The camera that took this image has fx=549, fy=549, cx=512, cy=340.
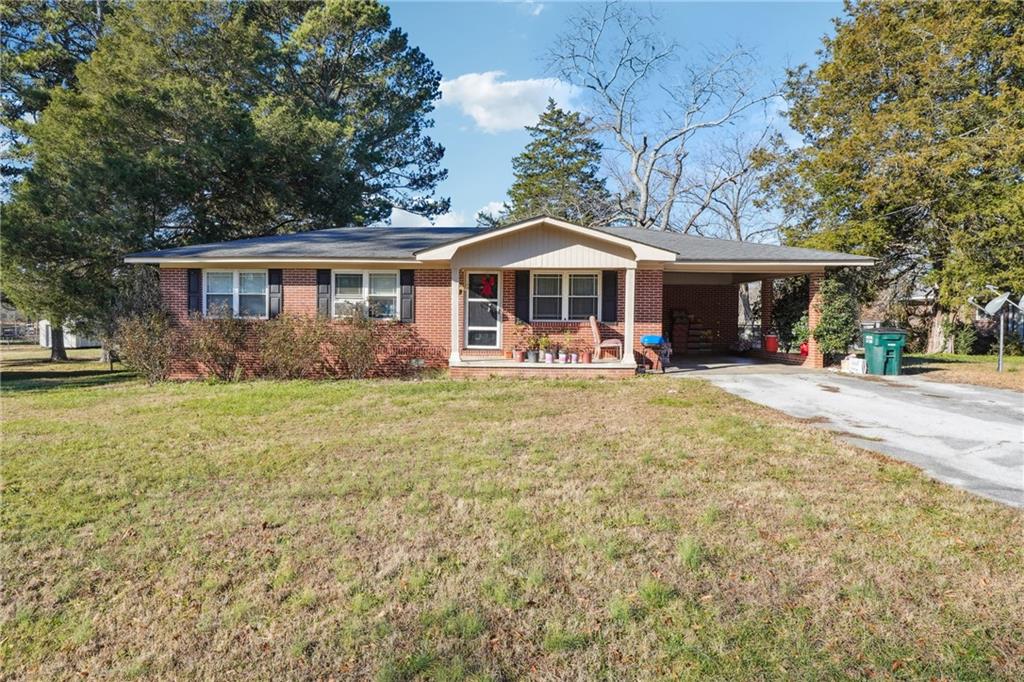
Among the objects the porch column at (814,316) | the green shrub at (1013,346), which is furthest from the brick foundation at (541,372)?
the green shrub at (1013,346)

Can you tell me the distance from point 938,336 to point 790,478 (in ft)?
63.1

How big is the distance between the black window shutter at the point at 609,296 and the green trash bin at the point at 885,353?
212 inches

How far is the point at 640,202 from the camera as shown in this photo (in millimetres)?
27938

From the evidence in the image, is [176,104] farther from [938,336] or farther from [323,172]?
[938,336]

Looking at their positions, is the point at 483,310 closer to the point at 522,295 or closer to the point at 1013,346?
the point at 522,295

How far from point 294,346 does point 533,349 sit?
197 inches

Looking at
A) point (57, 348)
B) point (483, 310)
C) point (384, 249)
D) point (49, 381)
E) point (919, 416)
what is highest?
point (384, 249)

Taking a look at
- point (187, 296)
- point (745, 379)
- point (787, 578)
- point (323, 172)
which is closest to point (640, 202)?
point (323, 172)

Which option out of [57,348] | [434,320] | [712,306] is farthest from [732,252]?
[57,348]

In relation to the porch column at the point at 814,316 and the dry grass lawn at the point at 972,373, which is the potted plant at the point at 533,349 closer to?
the porch column at the point at 814,316

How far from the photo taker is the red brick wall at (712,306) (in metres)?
15.9

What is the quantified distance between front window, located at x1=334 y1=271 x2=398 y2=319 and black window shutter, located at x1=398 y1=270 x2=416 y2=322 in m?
0.15

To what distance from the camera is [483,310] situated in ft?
41.2

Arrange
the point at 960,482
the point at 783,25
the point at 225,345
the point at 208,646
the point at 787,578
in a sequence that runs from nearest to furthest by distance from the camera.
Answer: the point at 208,646
the point at 787,578
the point at 960,482
the point at 225,345
the point at 783,25
